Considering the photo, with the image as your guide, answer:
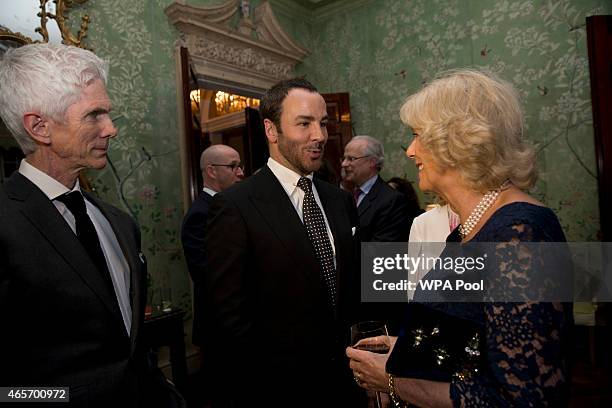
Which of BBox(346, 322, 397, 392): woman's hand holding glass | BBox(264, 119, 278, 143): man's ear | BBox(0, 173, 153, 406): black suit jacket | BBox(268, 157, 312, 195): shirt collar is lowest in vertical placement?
BBox(346, 322, 397, 392): woman's hand holding glass

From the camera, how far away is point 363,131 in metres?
5.10

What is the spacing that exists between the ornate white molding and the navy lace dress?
3615 millimetres

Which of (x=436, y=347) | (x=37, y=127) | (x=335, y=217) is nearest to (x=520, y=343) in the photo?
(x=436, y=347)

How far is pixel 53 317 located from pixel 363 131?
449 cm

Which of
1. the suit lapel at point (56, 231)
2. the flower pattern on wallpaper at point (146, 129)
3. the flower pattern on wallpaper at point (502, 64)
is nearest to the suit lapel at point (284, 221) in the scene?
the suit lapel at point (56, 231)

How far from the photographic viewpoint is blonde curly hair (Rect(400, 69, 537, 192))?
107 cm

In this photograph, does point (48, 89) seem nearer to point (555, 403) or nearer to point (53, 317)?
point (53, 317)

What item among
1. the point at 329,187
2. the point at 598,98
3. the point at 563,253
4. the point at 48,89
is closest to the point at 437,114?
the point at 563,253

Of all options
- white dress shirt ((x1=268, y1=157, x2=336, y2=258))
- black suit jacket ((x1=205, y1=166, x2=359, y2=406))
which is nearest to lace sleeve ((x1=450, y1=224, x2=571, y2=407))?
black suit jacket ((x1=205, y1=166, x2=359, y2=406))

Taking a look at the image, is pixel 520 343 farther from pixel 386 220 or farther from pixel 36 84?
pixel 386 220

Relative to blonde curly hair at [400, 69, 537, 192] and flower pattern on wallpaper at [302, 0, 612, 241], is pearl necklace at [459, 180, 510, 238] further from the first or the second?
flower pattern on wallpaper at [302, 0, 612, 241]

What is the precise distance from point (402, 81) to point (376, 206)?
2.48 meters

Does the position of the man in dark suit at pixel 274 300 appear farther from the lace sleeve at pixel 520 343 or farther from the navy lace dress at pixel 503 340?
the lace sleeve at pixel 520 343

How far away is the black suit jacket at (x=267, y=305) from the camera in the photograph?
1.51 meters
